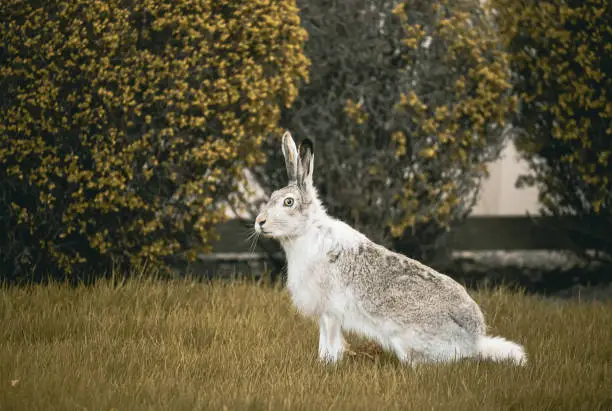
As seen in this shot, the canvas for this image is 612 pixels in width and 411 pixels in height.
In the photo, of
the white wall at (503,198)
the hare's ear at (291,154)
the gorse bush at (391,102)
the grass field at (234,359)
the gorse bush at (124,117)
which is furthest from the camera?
the white wall at (503,198)

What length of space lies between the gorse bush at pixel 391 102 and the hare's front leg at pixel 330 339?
2.62m

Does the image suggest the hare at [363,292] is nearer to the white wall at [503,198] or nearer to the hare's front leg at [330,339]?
the hare's front leg at [330,339]

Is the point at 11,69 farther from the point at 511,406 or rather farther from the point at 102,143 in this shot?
the point at 511,406

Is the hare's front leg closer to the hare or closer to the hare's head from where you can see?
the hare

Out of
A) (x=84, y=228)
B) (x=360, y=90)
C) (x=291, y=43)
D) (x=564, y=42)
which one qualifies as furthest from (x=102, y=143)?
(x=564, y=42)

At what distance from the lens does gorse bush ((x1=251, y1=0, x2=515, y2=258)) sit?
25.5 feet

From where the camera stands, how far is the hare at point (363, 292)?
5.04 meters

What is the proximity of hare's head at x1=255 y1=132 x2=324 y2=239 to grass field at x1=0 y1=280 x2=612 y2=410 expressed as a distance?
0.80 metres

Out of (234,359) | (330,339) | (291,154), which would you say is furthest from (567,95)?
(234,359)

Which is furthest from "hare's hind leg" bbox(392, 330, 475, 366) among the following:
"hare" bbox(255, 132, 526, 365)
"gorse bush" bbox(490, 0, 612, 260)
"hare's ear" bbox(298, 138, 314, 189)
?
"gorse bush" bbox(490, 0, 612, 260)

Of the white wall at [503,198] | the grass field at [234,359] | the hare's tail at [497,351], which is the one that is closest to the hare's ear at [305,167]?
the grass field at [234,359]

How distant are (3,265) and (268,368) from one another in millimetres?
3225

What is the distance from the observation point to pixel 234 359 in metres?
5.27

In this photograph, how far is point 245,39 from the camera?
7.29 m
